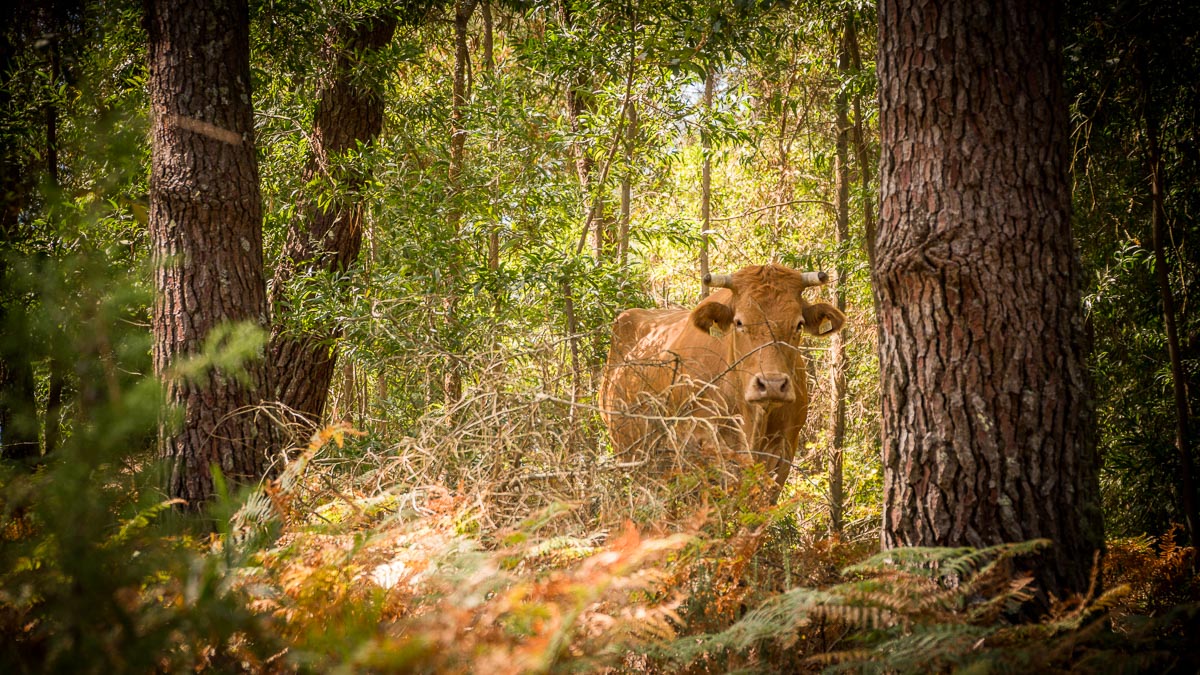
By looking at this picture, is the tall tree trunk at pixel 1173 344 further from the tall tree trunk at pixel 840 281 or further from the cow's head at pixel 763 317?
the tall tree trunk at pixel 840 281

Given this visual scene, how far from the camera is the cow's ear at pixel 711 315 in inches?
248

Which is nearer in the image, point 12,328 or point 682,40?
point 12,328

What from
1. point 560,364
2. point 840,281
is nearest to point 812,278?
point 560,364

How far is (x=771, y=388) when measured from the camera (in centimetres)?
539

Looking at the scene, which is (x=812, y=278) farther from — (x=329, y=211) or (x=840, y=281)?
(x=329, y=211)

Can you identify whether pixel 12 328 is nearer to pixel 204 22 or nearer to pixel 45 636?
pixel 45 636

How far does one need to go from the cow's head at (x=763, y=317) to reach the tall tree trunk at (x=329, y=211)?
3312mm

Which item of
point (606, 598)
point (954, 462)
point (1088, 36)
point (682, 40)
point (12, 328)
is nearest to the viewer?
point (12, 328)

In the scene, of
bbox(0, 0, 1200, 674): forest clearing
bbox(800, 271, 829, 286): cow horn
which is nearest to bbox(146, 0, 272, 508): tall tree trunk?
bbox(0, 0, 1200, 674): forest clearing

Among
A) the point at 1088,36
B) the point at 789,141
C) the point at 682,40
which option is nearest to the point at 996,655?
the point at 1088,36

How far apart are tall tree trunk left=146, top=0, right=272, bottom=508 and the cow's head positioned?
329 centimetres

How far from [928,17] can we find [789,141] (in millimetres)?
9644

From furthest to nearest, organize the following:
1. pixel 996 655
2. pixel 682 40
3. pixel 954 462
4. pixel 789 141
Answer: pixel 789 141, pixel 682 40, pixel 954 462, pixel 996 655

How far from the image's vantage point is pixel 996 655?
2.22m
